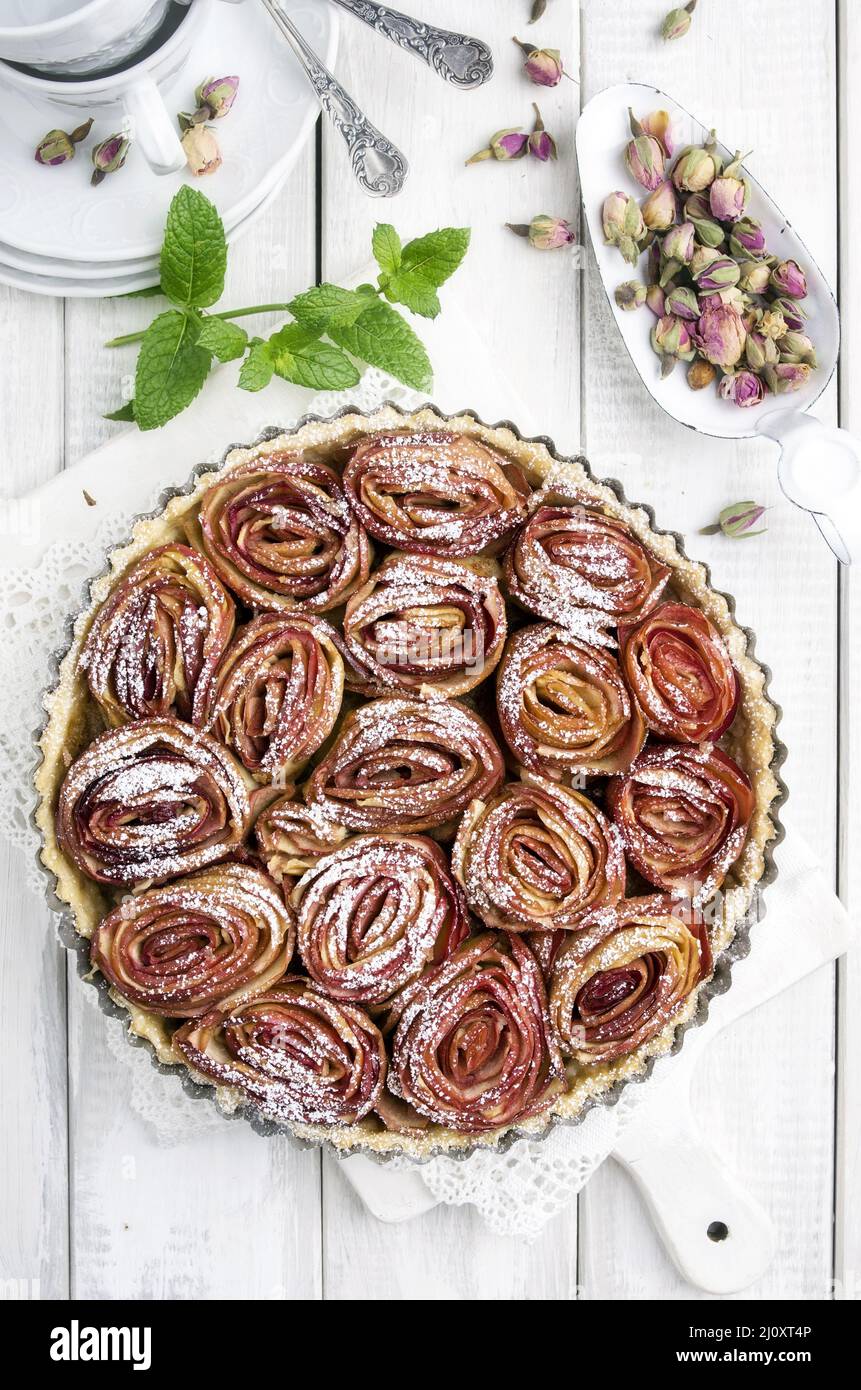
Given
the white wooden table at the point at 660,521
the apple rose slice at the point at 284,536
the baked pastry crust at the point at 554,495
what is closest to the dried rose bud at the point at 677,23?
the white wooden table at the point at 660,521

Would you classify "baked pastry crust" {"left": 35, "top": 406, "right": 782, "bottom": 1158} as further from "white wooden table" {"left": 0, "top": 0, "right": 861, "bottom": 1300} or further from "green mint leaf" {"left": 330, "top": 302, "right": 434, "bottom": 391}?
"white wooden table" {"left": 0, "top": 0, "right": 861, "bottom": 1300}

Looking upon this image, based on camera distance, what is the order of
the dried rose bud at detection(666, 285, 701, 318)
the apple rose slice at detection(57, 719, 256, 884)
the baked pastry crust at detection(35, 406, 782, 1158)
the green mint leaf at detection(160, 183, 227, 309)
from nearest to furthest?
1. the apple rose slice at detection(57, 719, 256, 884)
2. the baked pastry crust at detection(35, 406, 782, 1158)
3. the green mint leaf at detection(160, 183, 227, 309)
4. the dried rose bud at detection(666, 285, 701, 318)

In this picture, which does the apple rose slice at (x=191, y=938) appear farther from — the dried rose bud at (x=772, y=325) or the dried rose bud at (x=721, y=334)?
the dried rose bud at (x=772, y=325)

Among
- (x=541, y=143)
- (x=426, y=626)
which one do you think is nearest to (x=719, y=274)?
(x=541, y=143)

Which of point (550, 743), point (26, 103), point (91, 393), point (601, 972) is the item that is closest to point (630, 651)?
point (550, 743)

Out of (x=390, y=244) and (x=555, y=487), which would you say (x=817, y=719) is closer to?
(x=555, y=487)

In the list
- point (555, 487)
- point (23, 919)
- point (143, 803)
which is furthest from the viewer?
point (23, 919)

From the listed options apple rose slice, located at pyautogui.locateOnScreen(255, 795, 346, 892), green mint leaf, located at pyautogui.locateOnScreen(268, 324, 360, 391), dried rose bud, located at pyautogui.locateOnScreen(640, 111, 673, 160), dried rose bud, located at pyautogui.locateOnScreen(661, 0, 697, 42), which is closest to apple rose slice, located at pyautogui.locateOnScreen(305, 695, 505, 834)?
apple rose slice, located at pyautogui.locateOnScreen(255, 795, 346, 892)
